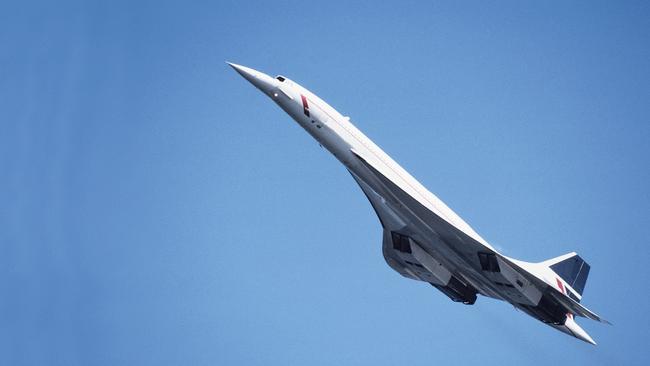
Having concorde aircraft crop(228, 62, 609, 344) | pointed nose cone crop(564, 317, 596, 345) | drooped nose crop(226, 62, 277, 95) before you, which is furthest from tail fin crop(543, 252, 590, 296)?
drooped nose crop(226, 62, 277, 95)

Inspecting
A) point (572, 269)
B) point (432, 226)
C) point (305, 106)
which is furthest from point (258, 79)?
point (572, 269)

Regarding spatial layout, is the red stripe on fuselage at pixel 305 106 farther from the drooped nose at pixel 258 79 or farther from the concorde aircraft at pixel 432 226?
the drooped nose at pixel 258 79

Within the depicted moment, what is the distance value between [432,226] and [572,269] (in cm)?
478

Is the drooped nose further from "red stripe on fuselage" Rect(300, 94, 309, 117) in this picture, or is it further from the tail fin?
the tail fin

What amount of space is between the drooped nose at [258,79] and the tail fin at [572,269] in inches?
362

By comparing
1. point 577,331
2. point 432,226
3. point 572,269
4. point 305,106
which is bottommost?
point 577,331

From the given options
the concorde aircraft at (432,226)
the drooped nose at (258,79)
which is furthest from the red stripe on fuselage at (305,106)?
the drooped nose at (258,79)

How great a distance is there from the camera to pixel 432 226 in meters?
21.7

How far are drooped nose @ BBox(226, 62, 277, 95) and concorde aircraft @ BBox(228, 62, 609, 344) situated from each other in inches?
1.0

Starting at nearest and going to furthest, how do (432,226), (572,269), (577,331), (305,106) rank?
(305,106) < (432,226) < (577,331) < (572,269)

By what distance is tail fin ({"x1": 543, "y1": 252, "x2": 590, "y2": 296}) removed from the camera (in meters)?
23.3

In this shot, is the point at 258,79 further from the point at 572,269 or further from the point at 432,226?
the point at 572,269

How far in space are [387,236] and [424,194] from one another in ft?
9.80

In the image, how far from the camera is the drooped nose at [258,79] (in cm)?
2130
